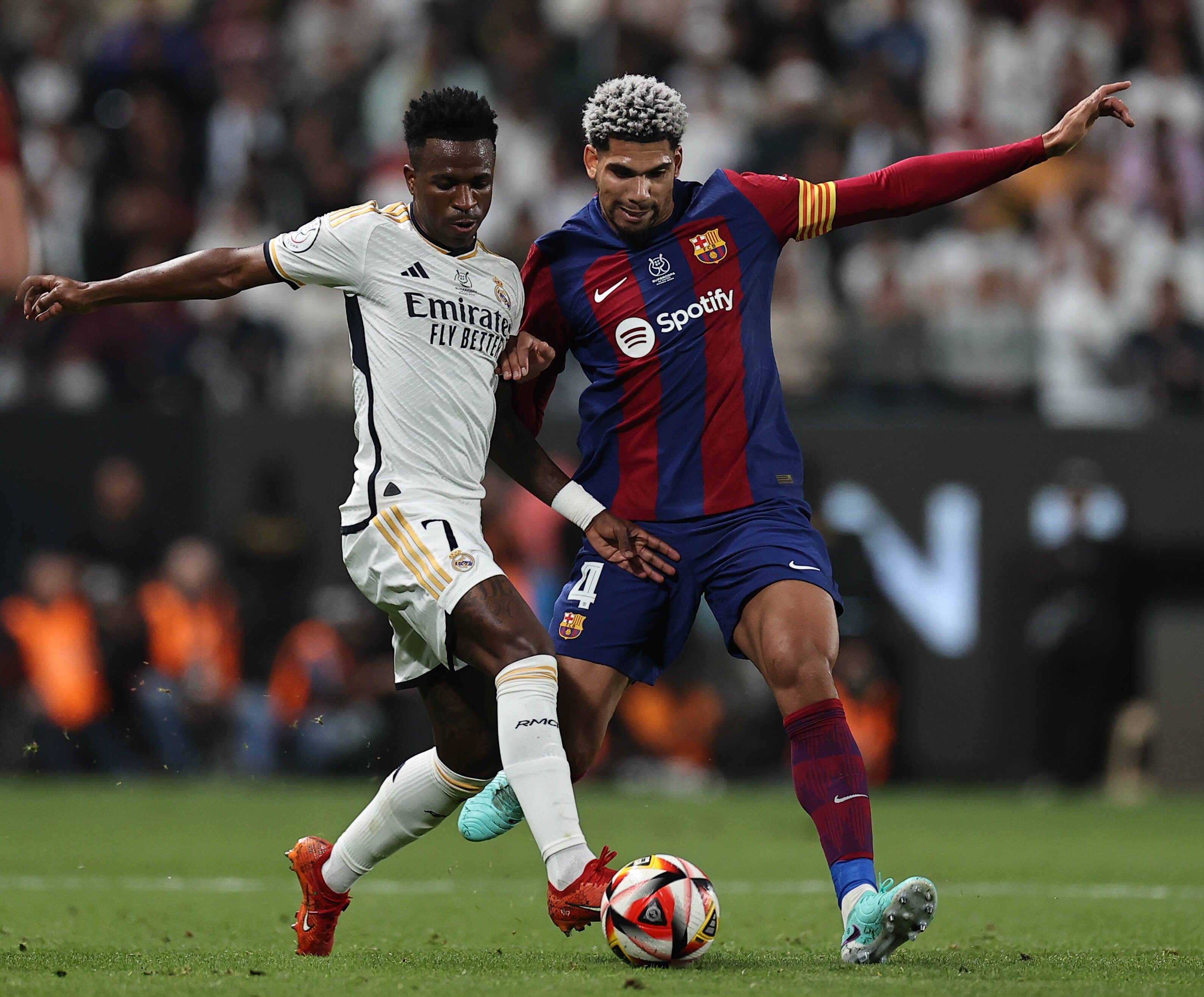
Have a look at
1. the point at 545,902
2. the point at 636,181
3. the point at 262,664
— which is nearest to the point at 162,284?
the point at 636,181

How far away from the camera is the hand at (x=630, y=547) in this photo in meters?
5.65

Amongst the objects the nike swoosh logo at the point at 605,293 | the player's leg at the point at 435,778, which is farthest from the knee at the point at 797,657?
the nike swoosh logo at the point at 605,293

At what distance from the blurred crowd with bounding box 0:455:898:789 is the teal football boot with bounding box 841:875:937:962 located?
754 centimetres

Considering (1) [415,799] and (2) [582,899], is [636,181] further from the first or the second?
(2) [582,899]

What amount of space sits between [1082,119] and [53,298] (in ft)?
10.6

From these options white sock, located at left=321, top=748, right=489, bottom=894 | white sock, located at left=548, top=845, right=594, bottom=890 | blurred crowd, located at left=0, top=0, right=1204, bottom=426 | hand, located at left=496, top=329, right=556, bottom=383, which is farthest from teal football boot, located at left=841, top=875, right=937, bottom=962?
blurred crowd, located at left=0, top=0, right=1204, bottom=426

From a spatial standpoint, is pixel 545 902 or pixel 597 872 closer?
pixel 597 872

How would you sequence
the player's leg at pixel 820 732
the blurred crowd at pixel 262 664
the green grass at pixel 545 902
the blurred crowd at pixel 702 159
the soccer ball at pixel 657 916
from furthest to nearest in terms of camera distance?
the blurred crowd at pixel 702 159 → the blurred crowd at pixel 262 664 → the player's leg at pixel 820 732 → the soccer ball at pixel 657 916 → the green grass at pixel 545 902

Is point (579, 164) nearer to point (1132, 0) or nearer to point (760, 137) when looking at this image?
point (760, 137)

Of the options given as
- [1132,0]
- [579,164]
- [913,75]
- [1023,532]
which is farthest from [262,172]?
[1132,0]

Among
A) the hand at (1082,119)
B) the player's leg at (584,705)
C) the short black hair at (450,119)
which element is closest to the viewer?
the short black hair at (450,119)

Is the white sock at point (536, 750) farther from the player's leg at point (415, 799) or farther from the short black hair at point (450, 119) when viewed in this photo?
the short black hair at point (450, 119)

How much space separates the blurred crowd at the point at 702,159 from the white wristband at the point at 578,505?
7.22 metres

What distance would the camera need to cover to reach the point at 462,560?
522 centimetres
